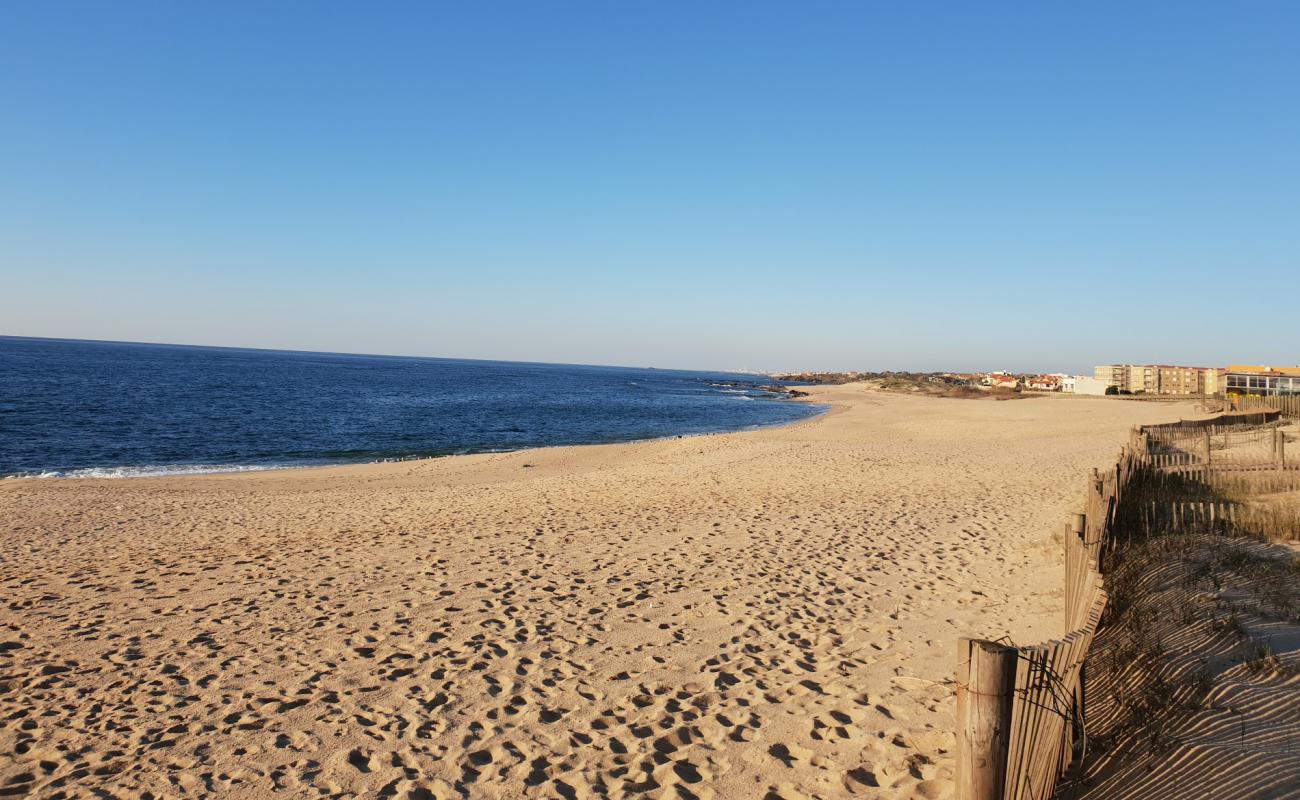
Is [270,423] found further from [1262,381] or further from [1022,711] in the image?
[1262,381]

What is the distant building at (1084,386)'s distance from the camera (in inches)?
2554

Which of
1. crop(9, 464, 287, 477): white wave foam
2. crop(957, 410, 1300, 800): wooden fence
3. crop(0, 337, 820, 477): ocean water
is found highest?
crop(957, 410, 1300, 800): wooden fence

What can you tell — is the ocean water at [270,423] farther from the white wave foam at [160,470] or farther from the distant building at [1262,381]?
the distant building at [1262,381]

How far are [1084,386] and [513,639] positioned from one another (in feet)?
240

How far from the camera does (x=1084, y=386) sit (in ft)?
218

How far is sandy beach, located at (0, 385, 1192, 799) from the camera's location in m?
4.61

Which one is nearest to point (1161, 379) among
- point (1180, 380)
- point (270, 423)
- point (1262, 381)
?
point (1180, 380)

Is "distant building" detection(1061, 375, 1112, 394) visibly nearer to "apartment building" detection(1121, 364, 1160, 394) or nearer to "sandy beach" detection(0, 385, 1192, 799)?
"apartment building" detection(1121, 364, 1160, 394)

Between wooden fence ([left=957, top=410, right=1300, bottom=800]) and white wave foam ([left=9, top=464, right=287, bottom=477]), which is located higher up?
wooden fence ([left=957, top=410, right=1300, bottom=800])

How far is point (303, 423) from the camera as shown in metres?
38.6

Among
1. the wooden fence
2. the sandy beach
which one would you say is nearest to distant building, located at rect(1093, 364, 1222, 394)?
the sandy beach

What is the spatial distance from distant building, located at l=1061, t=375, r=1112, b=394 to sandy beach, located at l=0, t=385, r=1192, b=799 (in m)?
59.2

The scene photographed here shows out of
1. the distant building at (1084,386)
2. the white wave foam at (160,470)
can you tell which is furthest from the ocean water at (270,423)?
the distant building at (1084,386)

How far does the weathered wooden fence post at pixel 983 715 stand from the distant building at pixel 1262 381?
149 feet
